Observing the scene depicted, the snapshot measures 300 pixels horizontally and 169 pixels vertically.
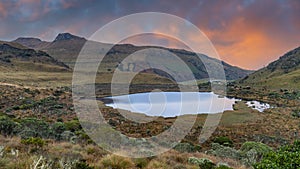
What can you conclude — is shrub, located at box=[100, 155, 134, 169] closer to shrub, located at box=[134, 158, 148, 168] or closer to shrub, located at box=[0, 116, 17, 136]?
shrub, located at box=[134, 158, 148, 168]

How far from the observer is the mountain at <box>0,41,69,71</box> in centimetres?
9666

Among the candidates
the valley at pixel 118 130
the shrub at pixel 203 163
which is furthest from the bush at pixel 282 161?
the valley at pixel 118 130

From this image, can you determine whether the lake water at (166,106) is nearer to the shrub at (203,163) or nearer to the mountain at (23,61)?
the shrub at (203,163)

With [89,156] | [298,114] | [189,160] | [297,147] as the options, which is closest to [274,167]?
[297,147]

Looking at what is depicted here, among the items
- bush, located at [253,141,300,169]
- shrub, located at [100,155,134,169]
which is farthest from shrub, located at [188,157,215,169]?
bush, located at [253,141,300,169]

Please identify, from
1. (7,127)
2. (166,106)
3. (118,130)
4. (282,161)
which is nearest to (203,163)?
(282,161)

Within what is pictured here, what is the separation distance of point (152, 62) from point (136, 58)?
19005mm

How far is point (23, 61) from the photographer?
110m

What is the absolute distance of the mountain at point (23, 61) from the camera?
317 ft

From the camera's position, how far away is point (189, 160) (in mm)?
9281

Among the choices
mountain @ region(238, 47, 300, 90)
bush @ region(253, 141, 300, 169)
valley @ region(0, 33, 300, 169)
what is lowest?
valley @ region(0, 33, 300, 169)

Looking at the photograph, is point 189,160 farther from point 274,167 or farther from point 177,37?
point 177,37

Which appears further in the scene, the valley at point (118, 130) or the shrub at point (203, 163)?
the shrub at point (203, 163)

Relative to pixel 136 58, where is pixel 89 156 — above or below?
below
